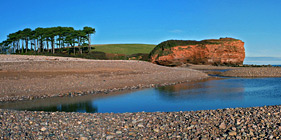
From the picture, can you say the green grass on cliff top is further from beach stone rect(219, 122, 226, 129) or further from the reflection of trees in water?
beach stone rect(219, 122, 226, 129)

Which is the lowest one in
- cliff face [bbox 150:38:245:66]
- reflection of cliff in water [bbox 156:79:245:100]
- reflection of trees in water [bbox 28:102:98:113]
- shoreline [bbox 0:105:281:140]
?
reflection of trees in water [bbox 28:102:98:113]

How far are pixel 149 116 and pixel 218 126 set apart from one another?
3.07m

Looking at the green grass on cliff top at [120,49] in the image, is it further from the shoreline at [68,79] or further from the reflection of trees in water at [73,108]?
the reflection of trees in water at [73,108]

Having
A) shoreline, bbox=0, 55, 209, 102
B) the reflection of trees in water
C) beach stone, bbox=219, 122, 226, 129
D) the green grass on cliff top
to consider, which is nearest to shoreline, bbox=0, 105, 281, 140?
beach stone, bbox=219, 122, 226, 129

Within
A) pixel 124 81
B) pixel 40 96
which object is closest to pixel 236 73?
pixel 124 81

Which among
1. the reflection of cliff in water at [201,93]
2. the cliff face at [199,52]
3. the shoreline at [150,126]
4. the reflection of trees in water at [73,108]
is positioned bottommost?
the reflection of trees in water at [73,108]

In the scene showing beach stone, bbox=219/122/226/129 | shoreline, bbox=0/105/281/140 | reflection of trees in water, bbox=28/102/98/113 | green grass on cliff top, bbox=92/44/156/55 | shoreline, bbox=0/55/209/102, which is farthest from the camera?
green grass on cliff top, bbox=92/44/156/55

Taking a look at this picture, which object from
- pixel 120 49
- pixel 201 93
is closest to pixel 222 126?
pixel 201 93

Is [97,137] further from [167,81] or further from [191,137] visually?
[167,81]

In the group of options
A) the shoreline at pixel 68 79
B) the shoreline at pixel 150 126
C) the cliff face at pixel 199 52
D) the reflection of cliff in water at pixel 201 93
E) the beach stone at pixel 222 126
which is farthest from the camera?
the cliff face at pixel 199 52

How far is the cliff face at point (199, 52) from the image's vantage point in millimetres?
54750

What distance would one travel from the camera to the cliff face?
54.8m

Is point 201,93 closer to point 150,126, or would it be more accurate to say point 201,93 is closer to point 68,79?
point 150,126

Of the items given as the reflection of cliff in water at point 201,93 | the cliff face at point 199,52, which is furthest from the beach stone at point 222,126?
the cliff face at point 199,52
